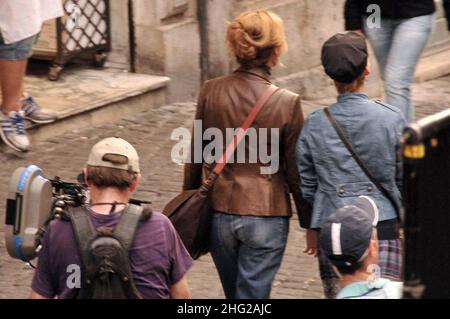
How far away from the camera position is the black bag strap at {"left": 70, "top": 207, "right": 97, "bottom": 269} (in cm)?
493

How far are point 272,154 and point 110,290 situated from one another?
4.13ft

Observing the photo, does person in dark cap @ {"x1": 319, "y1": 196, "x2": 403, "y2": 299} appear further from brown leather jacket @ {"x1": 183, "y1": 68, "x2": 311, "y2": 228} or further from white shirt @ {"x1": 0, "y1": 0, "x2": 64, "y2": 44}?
white shirt @ {"x1": 0, "y1": 0, "x2": 64, "y2": 44}

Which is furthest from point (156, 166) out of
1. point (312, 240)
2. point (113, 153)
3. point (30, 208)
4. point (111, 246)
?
point (111, 246)

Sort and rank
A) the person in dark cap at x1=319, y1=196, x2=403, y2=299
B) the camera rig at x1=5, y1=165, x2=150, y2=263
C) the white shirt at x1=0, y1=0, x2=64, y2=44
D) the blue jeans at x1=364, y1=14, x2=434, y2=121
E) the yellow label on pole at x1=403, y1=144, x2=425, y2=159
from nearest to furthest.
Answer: the yellow label on pole at x1=403, y1=144, x2=425, y2=159
the person in dark cap at x1=319, y1=196, x2=403, y2=299
the camera rig at x1=5, y1=165, x2=150, y2=263
the blue jeans at x1=364, y1=14, x2=434, y2=121
the white shirt at x1=0, y1=0, x2=64, y2=44

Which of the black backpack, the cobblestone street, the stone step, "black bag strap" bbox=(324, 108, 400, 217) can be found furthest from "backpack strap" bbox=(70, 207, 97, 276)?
the stone step

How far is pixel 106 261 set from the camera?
487 cm

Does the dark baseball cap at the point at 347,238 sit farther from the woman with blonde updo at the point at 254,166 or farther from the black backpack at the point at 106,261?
the woman with blonde updo at the point at 254,166

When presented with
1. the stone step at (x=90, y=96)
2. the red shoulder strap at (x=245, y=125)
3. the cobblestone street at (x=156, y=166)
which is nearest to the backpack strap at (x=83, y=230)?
the red shoulder strap at (x=245, y=125)

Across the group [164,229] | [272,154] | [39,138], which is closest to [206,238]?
[272,154]

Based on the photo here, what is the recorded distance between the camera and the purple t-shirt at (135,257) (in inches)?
197

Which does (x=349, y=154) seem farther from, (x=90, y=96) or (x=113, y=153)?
(x=90, y=96)

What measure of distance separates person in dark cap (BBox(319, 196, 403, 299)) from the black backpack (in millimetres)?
707

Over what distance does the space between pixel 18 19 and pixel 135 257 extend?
167 inches
